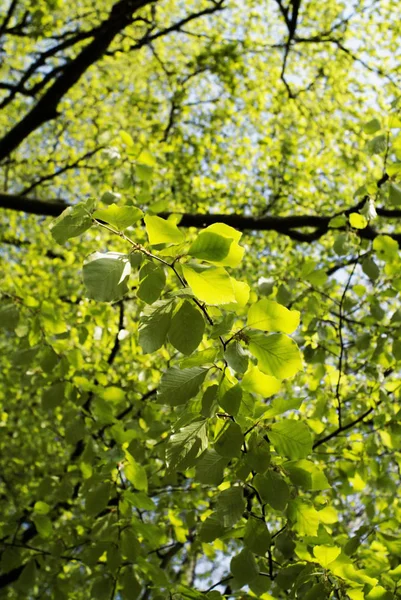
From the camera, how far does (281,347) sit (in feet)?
3.60

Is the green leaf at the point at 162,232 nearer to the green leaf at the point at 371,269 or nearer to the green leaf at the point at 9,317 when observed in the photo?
the green leaf at the point at 9,317

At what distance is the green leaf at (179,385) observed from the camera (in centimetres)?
110

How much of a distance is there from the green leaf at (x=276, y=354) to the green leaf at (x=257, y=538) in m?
0.58

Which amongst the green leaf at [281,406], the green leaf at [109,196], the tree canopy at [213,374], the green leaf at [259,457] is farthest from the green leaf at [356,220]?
the green leaf at [259,457]

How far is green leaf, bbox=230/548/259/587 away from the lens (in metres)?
1.46

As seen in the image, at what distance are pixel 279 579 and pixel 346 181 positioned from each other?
26.4 ft

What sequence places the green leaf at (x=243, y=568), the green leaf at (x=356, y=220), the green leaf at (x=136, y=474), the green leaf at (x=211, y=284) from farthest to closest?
1. the green leaf at (x=356, y=220)
2. the green leaf at (x=136, y=474)
3. the green leaf at (x=243, y=568)
4. the green leaf at (x=211, y=284)

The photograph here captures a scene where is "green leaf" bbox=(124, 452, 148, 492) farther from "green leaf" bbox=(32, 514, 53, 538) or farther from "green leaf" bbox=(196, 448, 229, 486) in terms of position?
"green leaf" bbox=(32, 514, 53, 538)

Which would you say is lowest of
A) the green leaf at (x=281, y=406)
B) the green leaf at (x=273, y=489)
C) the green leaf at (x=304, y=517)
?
the green leaf at (x=304, y=517)

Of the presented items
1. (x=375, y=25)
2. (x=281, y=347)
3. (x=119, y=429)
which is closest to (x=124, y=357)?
(x=119, y=429)

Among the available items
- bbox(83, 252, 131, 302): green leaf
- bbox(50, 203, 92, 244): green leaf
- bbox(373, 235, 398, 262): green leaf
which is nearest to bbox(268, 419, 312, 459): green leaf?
bbox(83, 252, 131, 302): green leaf

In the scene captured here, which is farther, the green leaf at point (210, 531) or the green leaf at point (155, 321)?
the green leaf at point (210, 531)

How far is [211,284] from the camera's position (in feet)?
3.20

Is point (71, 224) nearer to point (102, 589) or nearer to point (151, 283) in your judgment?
point (151, 283)
